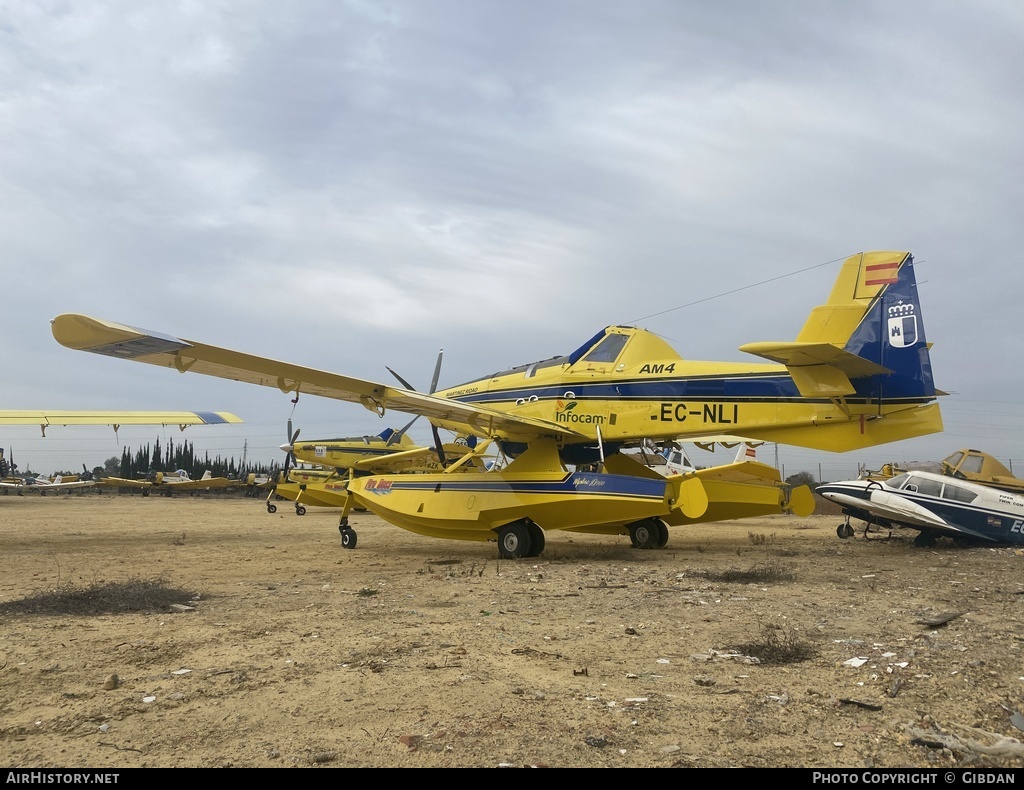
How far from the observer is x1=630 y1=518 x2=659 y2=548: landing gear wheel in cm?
1328

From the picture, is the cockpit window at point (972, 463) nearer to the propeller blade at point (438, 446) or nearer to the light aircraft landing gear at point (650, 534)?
the light aircraft landing gear at point (650, 534)

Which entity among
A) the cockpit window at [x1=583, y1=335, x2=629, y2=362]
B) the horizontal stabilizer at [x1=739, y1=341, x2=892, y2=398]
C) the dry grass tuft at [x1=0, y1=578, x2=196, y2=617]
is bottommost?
the dry grass tuft at [x1=0, y1=578, x2=196, y2=617]

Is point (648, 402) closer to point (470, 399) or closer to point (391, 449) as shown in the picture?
point (470, 399)

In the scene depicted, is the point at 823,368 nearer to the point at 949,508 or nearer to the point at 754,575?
the point at 754,575

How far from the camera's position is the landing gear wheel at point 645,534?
43.6 feet

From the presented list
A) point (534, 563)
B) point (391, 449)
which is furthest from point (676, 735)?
point (391, 449)

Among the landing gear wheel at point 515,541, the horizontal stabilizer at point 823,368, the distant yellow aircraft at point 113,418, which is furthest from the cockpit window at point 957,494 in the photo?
the distant yellow aircraft at point 113,418

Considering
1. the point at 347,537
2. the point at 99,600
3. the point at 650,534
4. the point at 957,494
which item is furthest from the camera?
the point at 347,537

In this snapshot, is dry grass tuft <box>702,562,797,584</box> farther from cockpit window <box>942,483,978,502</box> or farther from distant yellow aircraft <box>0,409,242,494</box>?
distant yellow aircraft <box>0,409,242,494</box>

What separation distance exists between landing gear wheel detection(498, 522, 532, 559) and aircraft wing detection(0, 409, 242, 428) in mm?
20339

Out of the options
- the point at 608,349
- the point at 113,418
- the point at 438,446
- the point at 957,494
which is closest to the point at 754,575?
the point at 608,349

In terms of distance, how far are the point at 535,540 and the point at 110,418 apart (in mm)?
24179

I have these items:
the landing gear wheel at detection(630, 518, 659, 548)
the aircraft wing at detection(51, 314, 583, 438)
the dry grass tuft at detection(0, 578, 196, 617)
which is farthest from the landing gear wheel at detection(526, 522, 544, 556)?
the dry grass tuft at detection(0, 578, 196, 617)

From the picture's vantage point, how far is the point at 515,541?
11.5 metres
